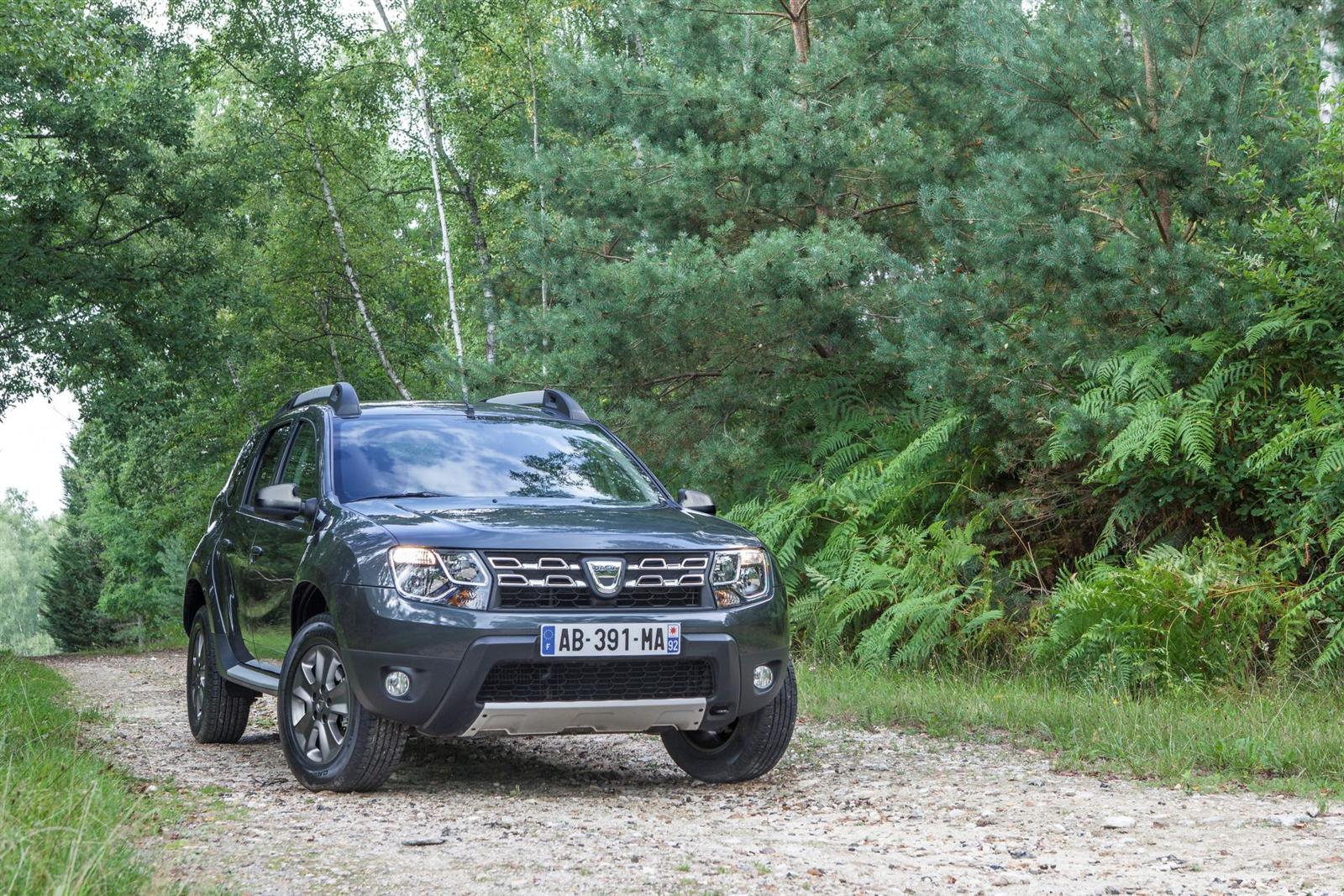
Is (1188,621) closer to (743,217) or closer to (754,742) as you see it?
(754,742)

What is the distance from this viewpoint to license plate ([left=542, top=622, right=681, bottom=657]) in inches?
229

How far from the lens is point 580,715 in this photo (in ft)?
19.3

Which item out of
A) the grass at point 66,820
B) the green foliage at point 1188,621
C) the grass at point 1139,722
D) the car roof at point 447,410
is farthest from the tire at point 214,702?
the green foliage at point 1188,621

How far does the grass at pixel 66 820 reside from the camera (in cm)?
364

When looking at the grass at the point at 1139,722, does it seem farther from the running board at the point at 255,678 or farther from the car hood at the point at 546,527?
the running board at the point at 255,678

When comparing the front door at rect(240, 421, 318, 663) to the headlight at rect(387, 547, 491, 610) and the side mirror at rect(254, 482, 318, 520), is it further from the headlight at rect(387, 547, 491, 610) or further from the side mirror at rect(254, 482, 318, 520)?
the headlight at rect(387, 547, 491, 610)

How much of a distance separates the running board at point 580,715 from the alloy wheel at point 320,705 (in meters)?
0.66

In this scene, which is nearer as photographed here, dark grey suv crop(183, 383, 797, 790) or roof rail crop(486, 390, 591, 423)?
dark grey suv crop(183, 383, 797, 790)

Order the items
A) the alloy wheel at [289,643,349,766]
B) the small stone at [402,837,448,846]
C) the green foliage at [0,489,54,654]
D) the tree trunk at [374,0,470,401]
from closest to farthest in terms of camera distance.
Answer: the small stone at [402,837,448,846] < the alloy wheel at [289,643,349,766] < the tree trunk at [374,0,470,401] < the green foliage at [0,489,54,654]

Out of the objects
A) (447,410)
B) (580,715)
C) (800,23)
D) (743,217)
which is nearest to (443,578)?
(580,715)

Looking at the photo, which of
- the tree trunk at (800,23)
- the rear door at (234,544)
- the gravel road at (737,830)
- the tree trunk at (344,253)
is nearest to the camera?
the gravel road at (737,830)

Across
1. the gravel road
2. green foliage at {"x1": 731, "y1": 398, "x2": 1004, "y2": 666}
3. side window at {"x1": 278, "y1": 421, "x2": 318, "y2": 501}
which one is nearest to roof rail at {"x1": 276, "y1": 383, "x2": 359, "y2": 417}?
side window at {"x1": 278, "y1": 421, "x2": 318, "y2": 501}

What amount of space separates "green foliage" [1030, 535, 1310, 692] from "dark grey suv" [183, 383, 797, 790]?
10.5ft

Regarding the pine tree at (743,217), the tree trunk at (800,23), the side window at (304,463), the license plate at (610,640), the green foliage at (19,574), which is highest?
the tree trunk at (800,23)
